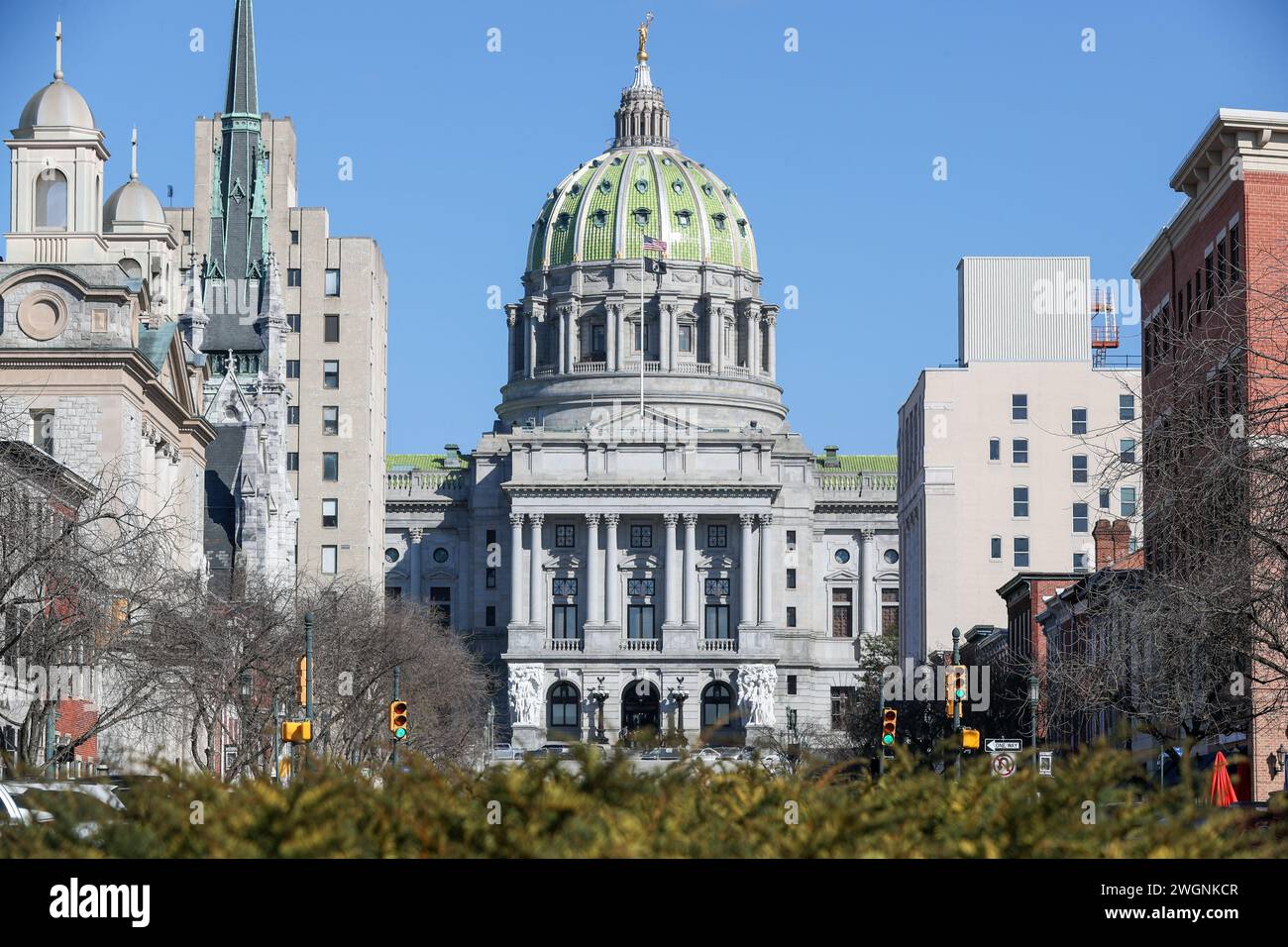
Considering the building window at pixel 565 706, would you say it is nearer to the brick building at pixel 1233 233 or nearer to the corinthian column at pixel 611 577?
the corinthian column at pixel 611 577

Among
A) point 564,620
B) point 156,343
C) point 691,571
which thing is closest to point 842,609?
point 691,571

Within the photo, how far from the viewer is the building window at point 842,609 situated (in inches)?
7470

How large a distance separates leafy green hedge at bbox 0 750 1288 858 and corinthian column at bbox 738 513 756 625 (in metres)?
162

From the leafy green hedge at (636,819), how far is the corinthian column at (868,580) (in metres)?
173

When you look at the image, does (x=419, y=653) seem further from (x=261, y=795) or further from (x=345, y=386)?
(x=261, y=795)

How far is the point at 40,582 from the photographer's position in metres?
44.8

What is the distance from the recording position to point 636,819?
46.5 feet

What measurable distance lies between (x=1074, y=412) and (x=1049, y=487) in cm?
510

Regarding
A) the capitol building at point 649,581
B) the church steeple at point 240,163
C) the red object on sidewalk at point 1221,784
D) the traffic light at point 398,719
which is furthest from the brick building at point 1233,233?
the capitol building at point 649,581

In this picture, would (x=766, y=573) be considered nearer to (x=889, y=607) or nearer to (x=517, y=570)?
(x=889, y=607)

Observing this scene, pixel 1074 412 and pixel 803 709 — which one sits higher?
pixel 1074 412

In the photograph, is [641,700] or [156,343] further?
[641,700]

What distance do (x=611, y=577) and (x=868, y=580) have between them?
21999 millimetres
